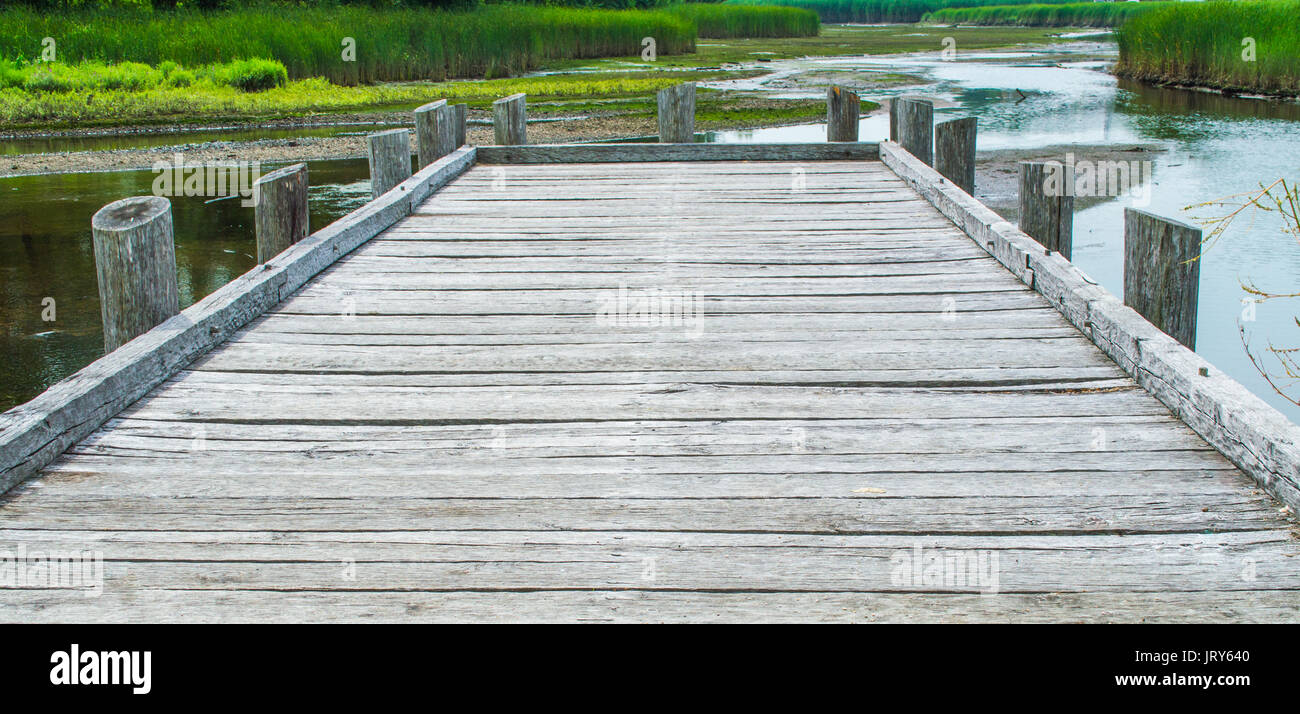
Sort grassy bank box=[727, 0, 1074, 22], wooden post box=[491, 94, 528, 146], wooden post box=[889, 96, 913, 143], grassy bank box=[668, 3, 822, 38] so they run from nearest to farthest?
wooden post box=[889, 96, 913, 143] → wooden post box=[491, 94, 528, 146] → grassy bank box=[668, 3, 822, 38] → grassy bank box=[727, 0, 1074, 22]

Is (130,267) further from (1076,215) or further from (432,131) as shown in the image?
(1076,215)

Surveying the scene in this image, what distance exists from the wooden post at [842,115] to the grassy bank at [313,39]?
61.8 feet

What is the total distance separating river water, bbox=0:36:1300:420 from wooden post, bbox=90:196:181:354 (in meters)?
3.46

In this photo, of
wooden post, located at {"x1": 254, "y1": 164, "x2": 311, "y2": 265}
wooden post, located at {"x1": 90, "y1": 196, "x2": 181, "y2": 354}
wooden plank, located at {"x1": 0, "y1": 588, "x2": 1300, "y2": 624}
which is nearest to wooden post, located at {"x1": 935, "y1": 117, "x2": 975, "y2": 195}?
wooden post, located at {"x1": 254, "y1": 164, "x2": 311, "y2": 265}

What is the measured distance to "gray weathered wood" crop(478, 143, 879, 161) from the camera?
9.02 meters

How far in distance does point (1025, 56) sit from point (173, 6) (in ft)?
101

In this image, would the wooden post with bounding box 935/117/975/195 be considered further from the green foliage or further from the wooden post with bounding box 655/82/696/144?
the green foliage

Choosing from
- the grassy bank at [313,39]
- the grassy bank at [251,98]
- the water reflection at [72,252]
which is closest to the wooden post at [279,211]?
the water reflection at [72,252]

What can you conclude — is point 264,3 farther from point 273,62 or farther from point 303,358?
point 303,358

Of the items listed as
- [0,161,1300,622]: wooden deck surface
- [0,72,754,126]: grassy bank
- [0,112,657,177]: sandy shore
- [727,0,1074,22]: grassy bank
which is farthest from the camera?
[727,0,1074,22]: grassy bank

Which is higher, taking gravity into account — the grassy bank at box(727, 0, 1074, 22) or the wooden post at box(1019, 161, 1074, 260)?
the grassy bank at box(727, 0, 1074, 22)

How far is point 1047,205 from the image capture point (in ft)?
18.1

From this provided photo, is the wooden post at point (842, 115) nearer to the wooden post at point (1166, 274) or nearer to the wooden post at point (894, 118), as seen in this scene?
the wooden post at point (894, 118)
